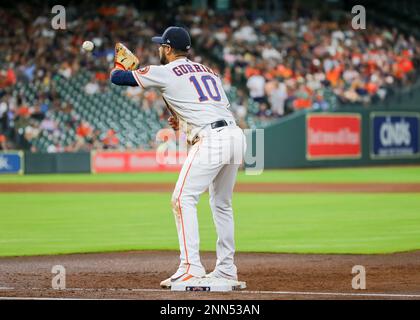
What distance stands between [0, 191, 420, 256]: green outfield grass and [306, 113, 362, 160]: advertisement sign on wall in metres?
9.80

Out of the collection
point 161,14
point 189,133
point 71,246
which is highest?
point 161,14

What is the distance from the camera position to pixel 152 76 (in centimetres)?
800

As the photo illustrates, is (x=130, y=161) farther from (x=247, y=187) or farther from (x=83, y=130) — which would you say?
(x=247, y=187)

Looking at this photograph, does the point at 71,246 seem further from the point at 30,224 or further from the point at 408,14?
the point at 408,14

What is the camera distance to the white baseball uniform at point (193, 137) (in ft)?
26.3

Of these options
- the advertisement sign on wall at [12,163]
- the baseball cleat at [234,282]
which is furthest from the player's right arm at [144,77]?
the advertisement sign on wall at [12,163]

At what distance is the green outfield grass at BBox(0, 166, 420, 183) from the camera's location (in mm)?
26016

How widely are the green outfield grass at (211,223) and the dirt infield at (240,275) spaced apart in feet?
2.94

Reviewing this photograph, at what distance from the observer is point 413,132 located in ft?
111

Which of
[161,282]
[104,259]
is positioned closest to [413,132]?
[104,259]

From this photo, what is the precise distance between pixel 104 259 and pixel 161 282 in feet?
8.45

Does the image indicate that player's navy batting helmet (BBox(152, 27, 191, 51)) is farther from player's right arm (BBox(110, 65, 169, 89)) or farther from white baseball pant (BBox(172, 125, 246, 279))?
white baseball pant (BBox(172, 125, 246, 279))

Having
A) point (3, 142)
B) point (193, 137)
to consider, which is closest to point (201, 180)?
point (193, 137)

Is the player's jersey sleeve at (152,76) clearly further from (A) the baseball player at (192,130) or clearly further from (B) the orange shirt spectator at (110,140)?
(B) the orange shirt spectator at (110,140)
